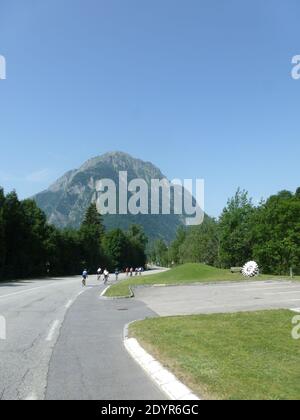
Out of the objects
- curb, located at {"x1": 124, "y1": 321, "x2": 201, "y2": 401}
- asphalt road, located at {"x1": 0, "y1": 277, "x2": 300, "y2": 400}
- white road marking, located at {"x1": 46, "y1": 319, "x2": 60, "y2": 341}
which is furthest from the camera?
white road marking, located at {"x1": 46, "y1": 319, "x2": 60, "y2": 341}

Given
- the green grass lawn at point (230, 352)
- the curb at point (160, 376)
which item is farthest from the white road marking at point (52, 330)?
the curb at point (160, 376)

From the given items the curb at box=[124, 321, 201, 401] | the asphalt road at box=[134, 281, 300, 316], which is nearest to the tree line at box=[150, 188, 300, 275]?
the asphalt road at box=[134, 281, 300, 316]

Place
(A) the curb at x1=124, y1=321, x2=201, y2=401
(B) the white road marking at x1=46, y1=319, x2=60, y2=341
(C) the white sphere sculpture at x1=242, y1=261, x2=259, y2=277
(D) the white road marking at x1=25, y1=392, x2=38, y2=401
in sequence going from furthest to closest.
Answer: (C) the white sphere sculpture at x1=242, y1=261, x2=259, y2=277, (B) the white road marking at x1=46, y1=319, x2=60, y2=341, (A) the curb at x1=124, y1=321, x2=201, y2=401, (D) the white road marking at x1=25, y1=392, x2=38, y2=401

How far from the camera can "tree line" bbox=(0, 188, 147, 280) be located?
76.1 m

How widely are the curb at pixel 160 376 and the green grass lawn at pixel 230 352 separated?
5.7 inches

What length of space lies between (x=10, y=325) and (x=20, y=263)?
63336 mm

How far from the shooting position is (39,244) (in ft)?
281

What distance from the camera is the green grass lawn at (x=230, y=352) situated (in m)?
7.77

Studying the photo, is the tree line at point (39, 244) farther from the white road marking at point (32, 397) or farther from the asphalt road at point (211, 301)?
the white road marking at point (32, 397)

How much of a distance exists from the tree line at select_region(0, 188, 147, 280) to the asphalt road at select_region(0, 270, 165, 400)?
53.9m

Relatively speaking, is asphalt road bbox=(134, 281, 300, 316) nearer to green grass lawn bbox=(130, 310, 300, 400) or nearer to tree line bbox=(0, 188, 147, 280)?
green grass lawn bbox=(130, 310, 300, 400)

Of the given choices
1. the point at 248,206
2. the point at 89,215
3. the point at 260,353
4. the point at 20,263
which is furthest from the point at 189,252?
the point at 260,353
